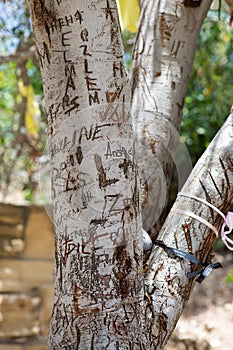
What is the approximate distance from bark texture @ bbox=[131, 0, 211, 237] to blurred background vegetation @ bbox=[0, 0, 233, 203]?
125 cm

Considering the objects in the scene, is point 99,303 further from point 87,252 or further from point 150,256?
point 150,256

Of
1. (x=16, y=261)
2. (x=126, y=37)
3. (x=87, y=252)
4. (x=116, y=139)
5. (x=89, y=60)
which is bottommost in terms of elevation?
(x=16, y=261)

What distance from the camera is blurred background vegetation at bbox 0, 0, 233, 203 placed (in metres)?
2.80

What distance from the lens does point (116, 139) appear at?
1.00 meters

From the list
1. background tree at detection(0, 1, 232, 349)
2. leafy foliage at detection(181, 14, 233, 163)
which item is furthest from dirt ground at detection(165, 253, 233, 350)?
background tree at detection(0, 1, 232, 349)

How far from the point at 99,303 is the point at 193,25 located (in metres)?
0.74

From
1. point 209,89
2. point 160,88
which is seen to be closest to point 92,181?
point 160,88

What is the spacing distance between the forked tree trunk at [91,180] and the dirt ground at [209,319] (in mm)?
2299

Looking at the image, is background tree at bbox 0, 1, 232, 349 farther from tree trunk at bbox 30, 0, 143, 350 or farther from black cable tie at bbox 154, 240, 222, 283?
black cable tie at bbox 154, 240, 222, 283

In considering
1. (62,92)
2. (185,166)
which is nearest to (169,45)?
(185,166)

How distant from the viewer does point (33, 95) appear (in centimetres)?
293

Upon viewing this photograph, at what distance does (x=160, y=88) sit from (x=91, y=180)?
48 cm

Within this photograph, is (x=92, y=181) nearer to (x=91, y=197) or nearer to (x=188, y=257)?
(x=91, y=197)

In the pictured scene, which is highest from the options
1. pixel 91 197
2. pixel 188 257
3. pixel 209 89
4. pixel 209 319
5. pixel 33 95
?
pixel 91 197
